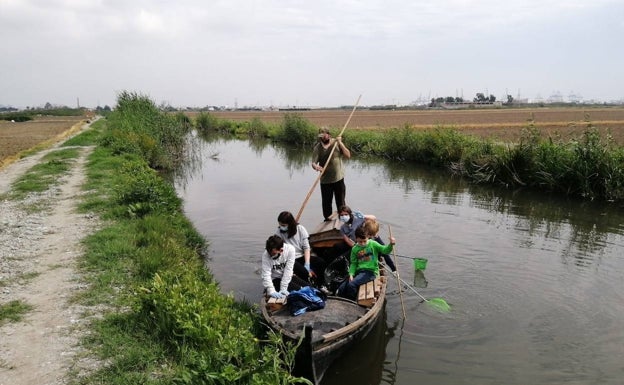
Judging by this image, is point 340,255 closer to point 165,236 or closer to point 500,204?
point 165,236

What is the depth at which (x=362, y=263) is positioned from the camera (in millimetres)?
6695

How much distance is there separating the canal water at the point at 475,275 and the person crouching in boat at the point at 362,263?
74cm

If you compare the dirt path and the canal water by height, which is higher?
the dirt path

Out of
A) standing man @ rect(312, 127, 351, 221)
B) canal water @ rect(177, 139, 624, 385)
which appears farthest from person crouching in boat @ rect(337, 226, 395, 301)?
standing man @ rect(312, 127, 351, 221)

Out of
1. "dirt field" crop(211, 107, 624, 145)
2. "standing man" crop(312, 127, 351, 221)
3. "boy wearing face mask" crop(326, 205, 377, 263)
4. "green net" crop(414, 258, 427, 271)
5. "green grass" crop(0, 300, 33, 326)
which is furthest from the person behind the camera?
"dirt field" crop(211, 107, 624, 145)

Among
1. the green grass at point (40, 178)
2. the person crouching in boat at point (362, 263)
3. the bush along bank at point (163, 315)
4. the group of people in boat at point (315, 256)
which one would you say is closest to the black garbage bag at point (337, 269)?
the group of people in boat at point (315, 256)

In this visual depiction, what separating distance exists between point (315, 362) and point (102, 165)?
15193mm

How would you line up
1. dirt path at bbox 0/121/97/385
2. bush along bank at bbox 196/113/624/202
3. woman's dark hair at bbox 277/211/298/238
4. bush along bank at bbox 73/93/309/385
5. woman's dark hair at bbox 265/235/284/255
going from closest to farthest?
bush along bank at bbox 73/93/309/385 → dirt path at bbox 0/121/97/385 → woman's dark hair at bbox 265/235/284/255 → woman's dark hair at bbox 277/211/298/238 → bush along bank at bbox 196/113/624/202

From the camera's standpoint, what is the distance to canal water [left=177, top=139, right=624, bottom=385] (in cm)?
584

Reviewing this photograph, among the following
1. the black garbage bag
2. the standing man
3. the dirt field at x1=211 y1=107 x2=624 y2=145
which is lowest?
the black garbage bag

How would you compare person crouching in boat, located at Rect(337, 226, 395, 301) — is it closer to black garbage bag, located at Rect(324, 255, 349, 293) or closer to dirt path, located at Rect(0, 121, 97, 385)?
black garbage bag, located at Rect(324, 255, 349, 293)

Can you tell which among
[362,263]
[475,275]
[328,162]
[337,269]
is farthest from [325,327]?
[328,162]

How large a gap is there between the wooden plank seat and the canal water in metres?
0.61

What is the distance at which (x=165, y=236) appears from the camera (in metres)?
8.56
